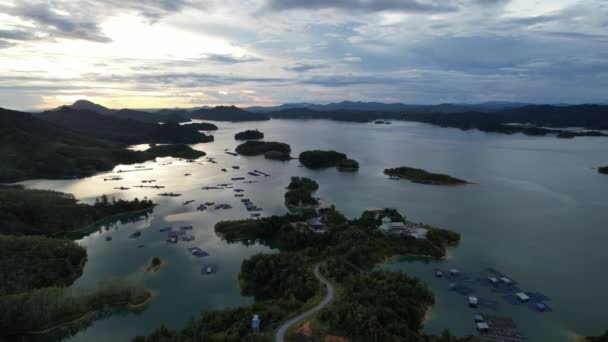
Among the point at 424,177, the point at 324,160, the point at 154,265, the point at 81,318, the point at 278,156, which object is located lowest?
the point at 81,318

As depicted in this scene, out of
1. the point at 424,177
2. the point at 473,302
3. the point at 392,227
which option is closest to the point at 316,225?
the point at 392,227

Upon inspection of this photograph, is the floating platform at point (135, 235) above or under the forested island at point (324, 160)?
under

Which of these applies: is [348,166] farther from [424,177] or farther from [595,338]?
[595,338]

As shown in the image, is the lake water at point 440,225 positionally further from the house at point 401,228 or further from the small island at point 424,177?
the house at point 401,228

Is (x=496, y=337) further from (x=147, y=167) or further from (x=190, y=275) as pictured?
(x=147, y=167)

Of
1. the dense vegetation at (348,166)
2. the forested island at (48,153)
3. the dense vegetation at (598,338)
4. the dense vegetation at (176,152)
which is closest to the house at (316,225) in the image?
the dense vegetation at (598,338)

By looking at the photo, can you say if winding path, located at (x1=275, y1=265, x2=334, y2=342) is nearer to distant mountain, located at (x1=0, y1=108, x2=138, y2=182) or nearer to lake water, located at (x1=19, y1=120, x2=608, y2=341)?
lake water, located at (x1=19, y1=120, x2=608, y2=341)

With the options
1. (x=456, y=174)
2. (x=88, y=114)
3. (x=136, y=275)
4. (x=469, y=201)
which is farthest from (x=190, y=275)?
(x=88, y=114)

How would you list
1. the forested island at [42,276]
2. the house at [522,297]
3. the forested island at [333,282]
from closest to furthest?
the forested island at [333,282] → the forested island at [42,276] → the house at [522,297]

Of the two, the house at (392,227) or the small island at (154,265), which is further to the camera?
the house at (392,227)
